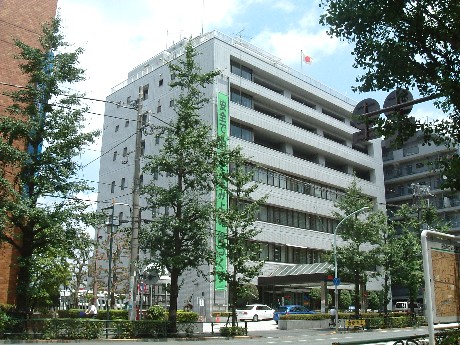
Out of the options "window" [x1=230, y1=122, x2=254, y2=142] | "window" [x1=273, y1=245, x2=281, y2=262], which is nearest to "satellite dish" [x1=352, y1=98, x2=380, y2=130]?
"window" [x1=230, y1=122, x2=254, y2=142]

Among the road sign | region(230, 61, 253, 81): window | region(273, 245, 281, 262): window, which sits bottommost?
region(273, 245, 281, 262): window

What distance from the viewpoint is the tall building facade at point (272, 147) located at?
48562mm

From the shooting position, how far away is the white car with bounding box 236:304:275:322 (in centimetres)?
4122

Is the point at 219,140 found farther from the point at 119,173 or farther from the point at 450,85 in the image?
the point at 119,173

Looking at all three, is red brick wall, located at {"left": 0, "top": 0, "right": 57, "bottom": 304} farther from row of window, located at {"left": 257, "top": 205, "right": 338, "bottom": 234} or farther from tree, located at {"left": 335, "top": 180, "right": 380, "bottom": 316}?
row of window, located at {"left": 257, "top": 205, "right": 338, "bottom": 234}

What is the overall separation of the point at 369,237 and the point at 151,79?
31964 mm

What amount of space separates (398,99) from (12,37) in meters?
21.9

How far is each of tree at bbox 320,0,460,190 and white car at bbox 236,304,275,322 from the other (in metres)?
30.7

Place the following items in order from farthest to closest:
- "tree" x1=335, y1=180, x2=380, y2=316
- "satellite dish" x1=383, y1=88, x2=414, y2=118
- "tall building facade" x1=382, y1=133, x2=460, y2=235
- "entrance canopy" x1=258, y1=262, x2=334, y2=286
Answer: "tall building facade" x1=382, y1=133, x2=460, y2=235
"entrance canopy" x1=258, y1=262, x2=334, y2=286
"tree" x1=335, y1=180, x2=380, y2=316
"satellite dish" x1=383, y1=88, x2=414, y2=118

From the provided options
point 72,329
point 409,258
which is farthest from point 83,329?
point 409,258

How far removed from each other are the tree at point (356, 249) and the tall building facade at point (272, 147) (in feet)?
14.5

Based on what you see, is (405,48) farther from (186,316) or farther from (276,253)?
(276,253)

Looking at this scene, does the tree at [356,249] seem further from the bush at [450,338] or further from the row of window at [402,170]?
the row of window at [402,170]

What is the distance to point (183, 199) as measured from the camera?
25.8 meters
